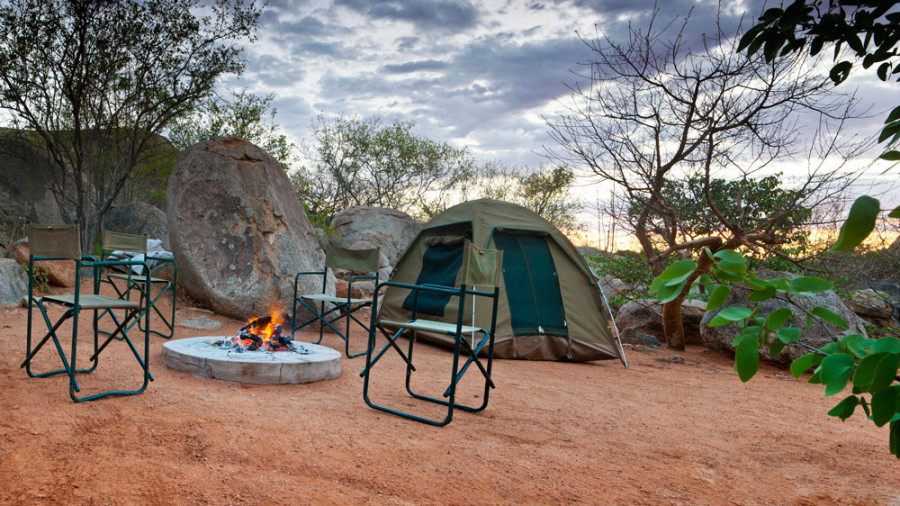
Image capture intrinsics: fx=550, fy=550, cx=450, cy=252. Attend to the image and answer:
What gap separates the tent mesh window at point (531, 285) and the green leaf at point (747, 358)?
4928mm

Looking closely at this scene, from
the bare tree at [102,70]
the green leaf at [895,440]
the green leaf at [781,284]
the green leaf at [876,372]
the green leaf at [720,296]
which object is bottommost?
the green leaf at [895,440]

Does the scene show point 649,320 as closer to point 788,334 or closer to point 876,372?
point 788,334

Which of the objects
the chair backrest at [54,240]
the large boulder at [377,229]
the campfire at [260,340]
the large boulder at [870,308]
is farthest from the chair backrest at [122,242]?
the large boulder at [870,308]

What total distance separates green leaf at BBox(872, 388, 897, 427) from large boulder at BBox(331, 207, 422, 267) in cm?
1167

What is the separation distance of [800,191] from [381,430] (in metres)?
5.49

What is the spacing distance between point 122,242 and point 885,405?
247 inches

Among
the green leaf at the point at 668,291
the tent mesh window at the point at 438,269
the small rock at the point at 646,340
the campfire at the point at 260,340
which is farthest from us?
the small rock at the point at 646,340

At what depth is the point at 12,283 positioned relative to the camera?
233 inches

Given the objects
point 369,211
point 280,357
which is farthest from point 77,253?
point 369,211

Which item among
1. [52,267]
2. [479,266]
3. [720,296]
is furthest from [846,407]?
[52,267]

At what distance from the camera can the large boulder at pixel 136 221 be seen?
11.0 m

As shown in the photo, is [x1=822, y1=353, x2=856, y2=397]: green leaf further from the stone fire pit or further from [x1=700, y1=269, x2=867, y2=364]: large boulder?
[x1=700, y1=269, x2=867, y2=364]: large boulder

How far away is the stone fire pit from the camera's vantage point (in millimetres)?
3828

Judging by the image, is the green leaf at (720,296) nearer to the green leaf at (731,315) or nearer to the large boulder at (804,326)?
the green leaf at (731,315)
